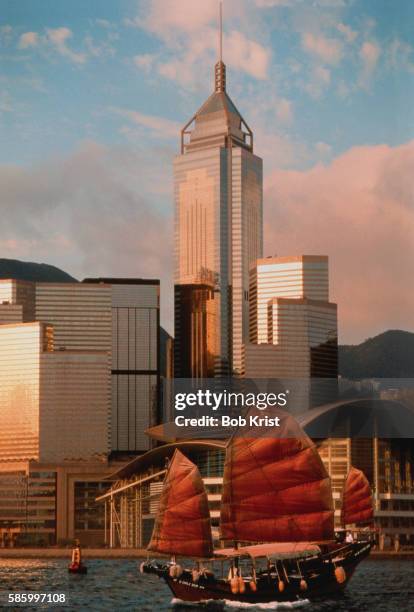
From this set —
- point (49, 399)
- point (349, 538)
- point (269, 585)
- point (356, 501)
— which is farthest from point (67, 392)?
point (269, 585)

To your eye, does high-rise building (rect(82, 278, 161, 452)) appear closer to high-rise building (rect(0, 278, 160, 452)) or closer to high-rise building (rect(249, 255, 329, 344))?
high-rise building (rect(0, 278, 160, 452))

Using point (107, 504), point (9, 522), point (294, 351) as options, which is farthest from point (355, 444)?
point (9, 522)

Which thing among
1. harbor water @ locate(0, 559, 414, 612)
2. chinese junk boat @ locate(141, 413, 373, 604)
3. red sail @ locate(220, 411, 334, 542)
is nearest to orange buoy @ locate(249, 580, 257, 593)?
chinese junk boat @ locate(141, 413, 373, 604)

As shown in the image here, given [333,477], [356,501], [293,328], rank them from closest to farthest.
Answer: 1. [356,501]
2. [293,328]
3. [333,477]

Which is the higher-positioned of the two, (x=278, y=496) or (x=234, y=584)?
(x=278, y=496)

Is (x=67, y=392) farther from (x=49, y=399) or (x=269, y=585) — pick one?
(x=269, y=585)

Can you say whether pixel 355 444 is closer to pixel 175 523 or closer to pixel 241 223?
pixel 241 223
